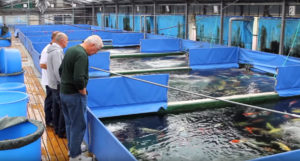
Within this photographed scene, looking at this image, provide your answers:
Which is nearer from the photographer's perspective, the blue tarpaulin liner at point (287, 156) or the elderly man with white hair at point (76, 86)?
the blue tarpaulin liner at point (287, 156)

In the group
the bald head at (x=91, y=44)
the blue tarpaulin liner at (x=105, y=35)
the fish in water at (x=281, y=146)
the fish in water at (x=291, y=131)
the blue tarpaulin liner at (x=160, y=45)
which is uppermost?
the blue tarpaulin liner at (x=105, y=35)

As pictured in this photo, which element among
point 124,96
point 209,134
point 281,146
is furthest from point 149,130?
point 281,146

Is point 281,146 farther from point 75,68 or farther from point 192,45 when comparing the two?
point 192,45

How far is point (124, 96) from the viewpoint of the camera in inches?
296

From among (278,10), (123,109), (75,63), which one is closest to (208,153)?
(123,109)

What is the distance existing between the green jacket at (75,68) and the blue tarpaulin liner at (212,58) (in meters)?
10.1

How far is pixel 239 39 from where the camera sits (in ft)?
61.0

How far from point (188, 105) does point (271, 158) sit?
484 centimetres

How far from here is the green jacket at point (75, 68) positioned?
3752 mm

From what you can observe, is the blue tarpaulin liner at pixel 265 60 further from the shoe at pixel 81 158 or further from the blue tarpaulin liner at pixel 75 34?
the blue tarpaulin liner at pixel 75 34

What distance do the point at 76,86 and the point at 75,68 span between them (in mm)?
235

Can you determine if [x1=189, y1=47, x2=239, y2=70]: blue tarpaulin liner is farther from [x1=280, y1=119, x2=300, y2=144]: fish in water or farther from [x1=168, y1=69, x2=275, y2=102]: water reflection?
[x1=280, y1=119, x2=300, y2=144]: fish in water

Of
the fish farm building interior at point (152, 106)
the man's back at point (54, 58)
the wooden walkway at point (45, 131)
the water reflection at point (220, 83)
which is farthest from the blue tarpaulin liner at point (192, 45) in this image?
the man's back at point (54, 58)

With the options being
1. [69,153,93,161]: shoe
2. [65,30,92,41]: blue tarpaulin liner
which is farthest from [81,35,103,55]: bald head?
[65,30,92,41]: blue tarpaulin liner
